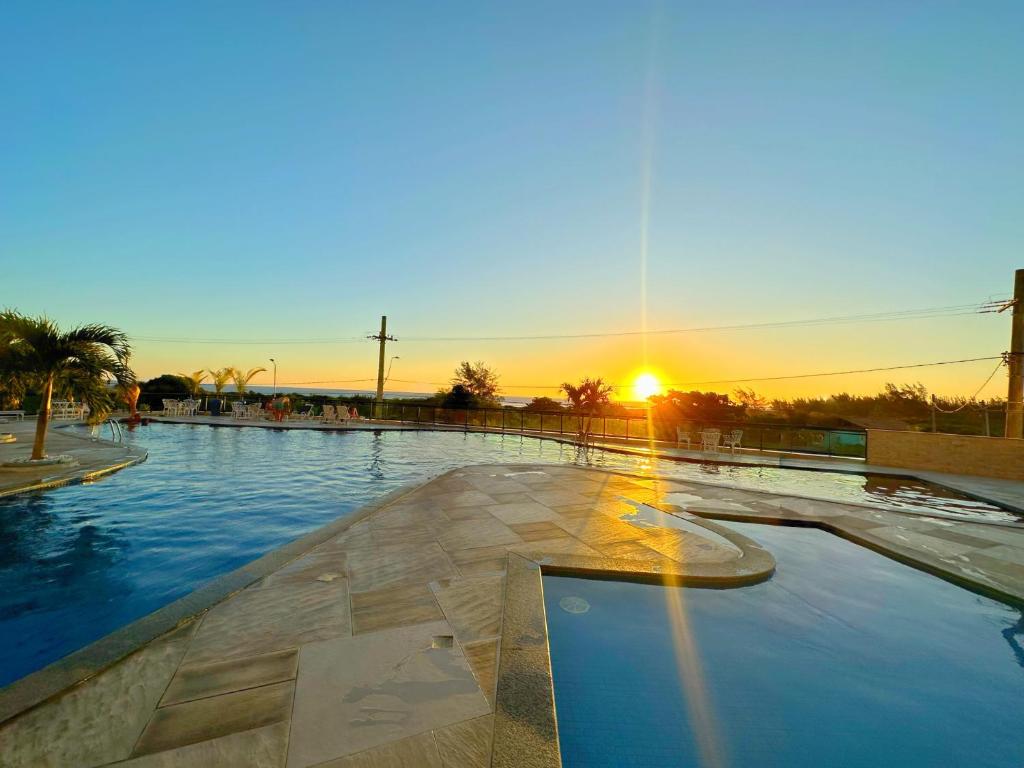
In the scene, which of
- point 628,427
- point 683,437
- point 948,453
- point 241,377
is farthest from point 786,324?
point 241,377

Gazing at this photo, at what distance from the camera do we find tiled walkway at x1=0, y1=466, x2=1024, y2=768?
4.85 ft

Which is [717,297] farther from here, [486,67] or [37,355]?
[37,355]

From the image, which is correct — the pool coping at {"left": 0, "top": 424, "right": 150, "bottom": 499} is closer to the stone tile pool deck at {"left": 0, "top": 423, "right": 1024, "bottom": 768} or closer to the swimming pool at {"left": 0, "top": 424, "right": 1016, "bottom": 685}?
the swimming pool at {"left": 0, "top": 424, "right": 1016, "bottom": 685}

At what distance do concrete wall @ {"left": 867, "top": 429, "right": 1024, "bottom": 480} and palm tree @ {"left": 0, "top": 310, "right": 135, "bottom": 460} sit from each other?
16824 mm

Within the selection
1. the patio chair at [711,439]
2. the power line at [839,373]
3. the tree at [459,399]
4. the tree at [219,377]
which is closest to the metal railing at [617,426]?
the patio chair at [711,439]

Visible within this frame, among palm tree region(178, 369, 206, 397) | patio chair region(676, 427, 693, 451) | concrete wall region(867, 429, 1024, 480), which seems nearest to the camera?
concrete wall region(867, 429, 1024, 480)

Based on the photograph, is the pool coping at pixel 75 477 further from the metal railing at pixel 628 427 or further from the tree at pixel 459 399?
the tree at pixel 459 399

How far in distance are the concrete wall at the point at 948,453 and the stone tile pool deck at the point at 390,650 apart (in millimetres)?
6788

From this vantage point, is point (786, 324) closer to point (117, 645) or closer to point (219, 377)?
point (117, 645)

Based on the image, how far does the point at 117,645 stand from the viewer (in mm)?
2086

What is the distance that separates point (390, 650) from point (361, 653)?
0.14m

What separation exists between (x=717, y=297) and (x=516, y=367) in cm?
1685

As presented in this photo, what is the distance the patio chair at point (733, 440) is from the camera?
39.4ft

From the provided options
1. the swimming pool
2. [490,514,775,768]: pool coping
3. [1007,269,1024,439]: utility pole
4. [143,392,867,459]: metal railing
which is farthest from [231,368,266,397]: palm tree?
[1007,269,1024,439]: utility pole
